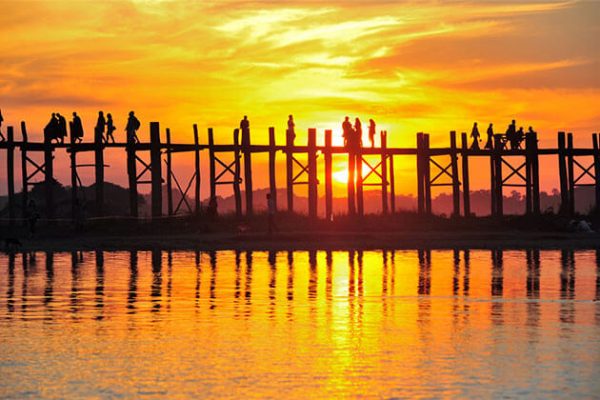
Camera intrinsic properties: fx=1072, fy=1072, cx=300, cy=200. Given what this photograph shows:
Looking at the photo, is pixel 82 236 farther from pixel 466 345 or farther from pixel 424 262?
pixel 466 345

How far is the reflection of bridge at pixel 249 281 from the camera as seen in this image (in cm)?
1933

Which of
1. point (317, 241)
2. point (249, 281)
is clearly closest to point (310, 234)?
point (317, 241)

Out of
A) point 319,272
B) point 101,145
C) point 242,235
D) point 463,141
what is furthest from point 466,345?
point 463,141

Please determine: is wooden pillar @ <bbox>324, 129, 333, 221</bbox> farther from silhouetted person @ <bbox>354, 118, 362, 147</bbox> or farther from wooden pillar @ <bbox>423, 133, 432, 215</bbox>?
wooden pillar @ <bbox>423, 133, 432, 215</bbox>

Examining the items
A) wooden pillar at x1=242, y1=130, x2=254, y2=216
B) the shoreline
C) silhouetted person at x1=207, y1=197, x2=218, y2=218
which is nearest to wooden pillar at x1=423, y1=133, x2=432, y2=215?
the shoreline

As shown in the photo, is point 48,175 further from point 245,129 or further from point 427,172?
point 427,172

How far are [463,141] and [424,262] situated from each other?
2017cm

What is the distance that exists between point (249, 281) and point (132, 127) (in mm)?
20713

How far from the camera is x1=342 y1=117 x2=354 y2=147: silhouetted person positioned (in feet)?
152

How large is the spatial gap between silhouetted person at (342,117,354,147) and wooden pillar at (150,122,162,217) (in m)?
8.56

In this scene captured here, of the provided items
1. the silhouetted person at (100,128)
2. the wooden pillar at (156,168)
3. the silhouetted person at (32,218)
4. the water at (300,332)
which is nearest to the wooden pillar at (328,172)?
the wooden pillar at (156,168)

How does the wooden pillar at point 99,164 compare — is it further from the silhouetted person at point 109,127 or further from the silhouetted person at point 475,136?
the silhouetted person at point 475,136

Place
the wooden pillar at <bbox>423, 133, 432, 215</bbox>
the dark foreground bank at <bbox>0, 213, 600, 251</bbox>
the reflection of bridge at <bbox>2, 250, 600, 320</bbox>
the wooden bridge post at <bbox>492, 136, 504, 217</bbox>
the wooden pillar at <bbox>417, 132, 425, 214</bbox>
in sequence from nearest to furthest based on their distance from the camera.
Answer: the reflection of bridge at <bbox>2, 250, 600, 320</bbox> → the dark foreground bank at <bbox>0, 213, 600, 251</bbox> → the wooden pillar at <bbox>417, 132, 425, 214</bbox> → the wooden pillar at <bbox>423, 133, 432, 215</bbox> → the wooden bridge post at <bbox>492, 136, 504, 217</bbox>

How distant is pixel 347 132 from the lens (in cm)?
4647
